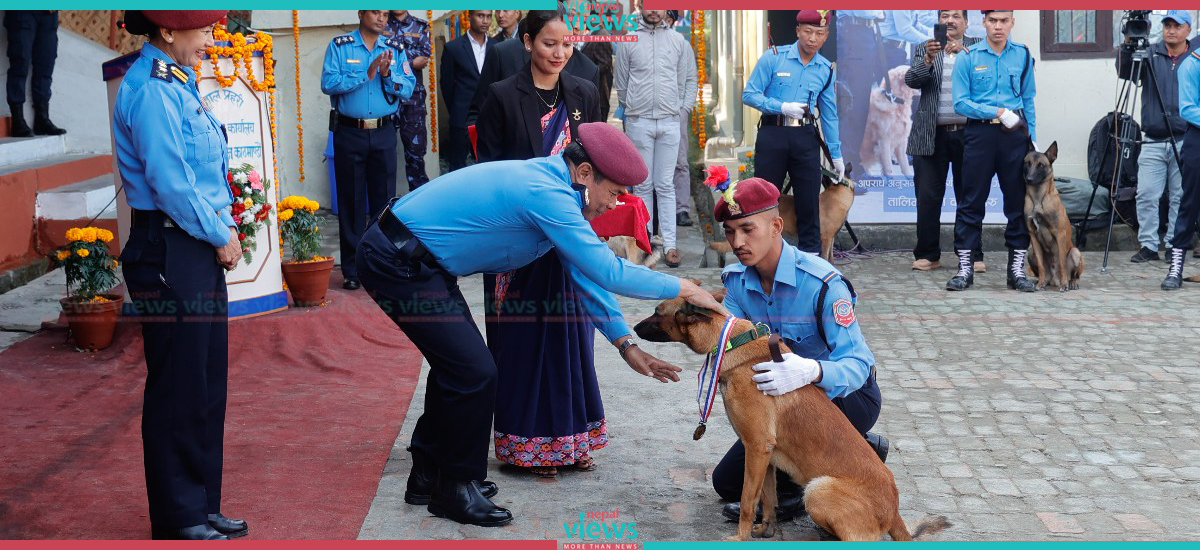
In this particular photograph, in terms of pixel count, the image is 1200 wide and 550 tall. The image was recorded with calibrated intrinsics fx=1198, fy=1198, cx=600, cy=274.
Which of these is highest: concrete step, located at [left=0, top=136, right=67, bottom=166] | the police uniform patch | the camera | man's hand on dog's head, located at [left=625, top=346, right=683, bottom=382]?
the camera

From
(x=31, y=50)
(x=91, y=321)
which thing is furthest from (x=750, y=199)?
(x=31, y=50)

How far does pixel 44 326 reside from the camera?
7.67m

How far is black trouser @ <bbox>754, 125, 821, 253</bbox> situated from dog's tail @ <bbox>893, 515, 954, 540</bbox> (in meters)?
5.23

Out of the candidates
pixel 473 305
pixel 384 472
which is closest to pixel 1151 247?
pixel 473 305

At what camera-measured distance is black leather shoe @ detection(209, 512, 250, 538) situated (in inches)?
176

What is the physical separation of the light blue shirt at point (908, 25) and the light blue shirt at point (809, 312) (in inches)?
254

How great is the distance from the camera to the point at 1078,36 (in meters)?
10.8

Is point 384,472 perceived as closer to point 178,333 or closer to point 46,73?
point 178,333

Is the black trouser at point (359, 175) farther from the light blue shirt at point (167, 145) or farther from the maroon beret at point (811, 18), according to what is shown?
the light blue shirt at point (167, 145)

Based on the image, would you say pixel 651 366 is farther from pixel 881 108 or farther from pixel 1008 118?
pixel 881 108

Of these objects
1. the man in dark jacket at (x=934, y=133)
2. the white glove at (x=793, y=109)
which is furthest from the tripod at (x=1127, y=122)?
the white glove at (x=793, y=109)

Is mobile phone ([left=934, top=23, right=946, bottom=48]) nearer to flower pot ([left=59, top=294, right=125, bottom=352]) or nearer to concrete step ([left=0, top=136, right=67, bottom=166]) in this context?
flower pot ([left=59, top=294, right=125, bottom=352])

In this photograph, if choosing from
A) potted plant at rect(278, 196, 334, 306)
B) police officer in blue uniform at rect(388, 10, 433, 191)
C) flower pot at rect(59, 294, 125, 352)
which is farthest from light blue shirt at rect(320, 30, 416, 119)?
flower pot at rect(59, 294, 125, 352)

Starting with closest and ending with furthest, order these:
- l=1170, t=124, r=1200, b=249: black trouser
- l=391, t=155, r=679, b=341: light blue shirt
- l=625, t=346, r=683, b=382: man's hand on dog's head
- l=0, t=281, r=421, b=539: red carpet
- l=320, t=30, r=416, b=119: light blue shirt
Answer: l=391, t=155, r=679, b=341: light blue shirt → l=625, t=346, r=683, b=382: man's hand on dog's head → l=0, t=281, r=421, b=539: red carpet → l=320, t=30, r=416, b=119: light blue shirt → l=1170, t=124, r=1200, b=249: black trouser
